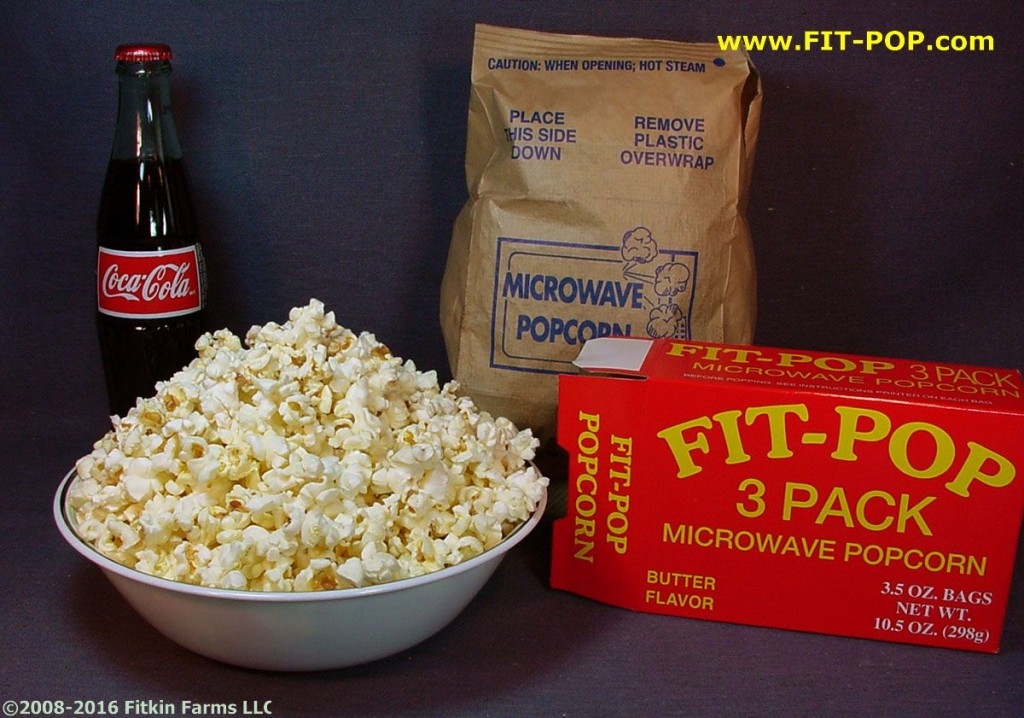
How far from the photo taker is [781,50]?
151 centimetres

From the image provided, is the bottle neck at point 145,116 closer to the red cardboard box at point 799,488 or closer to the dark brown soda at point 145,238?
the dark brown soda at point 145,238

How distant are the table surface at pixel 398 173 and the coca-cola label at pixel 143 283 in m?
0.20

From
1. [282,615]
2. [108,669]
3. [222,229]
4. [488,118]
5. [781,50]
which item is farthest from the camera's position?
[222,229]

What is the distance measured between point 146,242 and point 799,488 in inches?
33.2

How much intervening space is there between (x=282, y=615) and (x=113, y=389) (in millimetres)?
656

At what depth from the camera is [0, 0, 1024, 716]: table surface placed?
4.97 feet

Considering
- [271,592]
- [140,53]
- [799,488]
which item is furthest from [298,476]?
[140,53]

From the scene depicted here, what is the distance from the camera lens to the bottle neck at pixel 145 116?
141cm

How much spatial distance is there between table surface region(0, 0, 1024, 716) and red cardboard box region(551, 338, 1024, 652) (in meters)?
0.23

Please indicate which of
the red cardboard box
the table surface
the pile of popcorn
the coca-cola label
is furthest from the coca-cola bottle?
the red cardboard box

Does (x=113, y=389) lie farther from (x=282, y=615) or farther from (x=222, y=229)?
(x=282, y=615)

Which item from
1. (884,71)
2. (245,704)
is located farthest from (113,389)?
(884,71)

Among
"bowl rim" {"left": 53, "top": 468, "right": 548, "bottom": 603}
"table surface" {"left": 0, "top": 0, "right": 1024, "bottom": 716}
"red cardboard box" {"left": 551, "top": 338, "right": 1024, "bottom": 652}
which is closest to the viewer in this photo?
"bowl rim" {"left": 53, "top": 468, "right": 548, "bottom": 603}

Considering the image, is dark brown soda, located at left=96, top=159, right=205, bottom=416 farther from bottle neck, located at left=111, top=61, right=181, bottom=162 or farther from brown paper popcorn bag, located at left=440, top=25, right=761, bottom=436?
brown paper popcorn bag, located at left=440, top=25, right=761, bottom=436
